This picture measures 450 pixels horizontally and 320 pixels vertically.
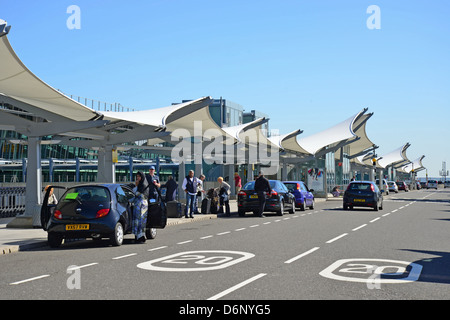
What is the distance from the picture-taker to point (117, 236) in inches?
492

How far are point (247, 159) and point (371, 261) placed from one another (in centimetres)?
2973

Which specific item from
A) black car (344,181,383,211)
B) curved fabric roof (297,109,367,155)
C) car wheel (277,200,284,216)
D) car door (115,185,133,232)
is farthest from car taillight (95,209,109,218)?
curved fabric roof (297,109,367,155)

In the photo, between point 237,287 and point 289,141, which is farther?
point 289,141

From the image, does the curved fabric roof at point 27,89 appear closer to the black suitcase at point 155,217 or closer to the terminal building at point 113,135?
the terminal building at point 113,135

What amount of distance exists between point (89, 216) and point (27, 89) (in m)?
5.32

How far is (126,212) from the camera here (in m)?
13.1

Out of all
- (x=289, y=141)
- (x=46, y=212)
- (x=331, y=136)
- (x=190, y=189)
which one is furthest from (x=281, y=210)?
(x=331, y=136)

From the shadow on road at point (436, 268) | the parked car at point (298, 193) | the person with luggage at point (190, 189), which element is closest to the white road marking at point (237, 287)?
the shadow on road at point (436, 268)

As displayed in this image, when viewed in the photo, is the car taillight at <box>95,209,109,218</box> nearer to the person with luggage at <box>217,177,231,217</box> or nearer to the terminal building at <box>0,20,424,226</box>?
the terminal building at <box>0,20,424,226</box>

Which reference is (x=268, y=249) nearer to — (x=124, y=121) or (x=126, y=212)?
(x=126, y=212)

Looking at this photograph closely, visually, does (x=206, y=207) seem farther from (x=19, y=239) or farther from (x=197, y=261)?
(x=197, y=261)

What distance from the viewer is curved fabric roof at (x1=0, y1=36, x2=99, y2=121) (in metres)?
13.5

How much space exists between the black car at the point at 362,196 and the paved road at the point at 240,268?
13.5 m

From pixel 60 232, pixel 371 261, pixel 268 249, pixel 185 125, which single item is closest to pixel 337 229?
pixel 268 249
